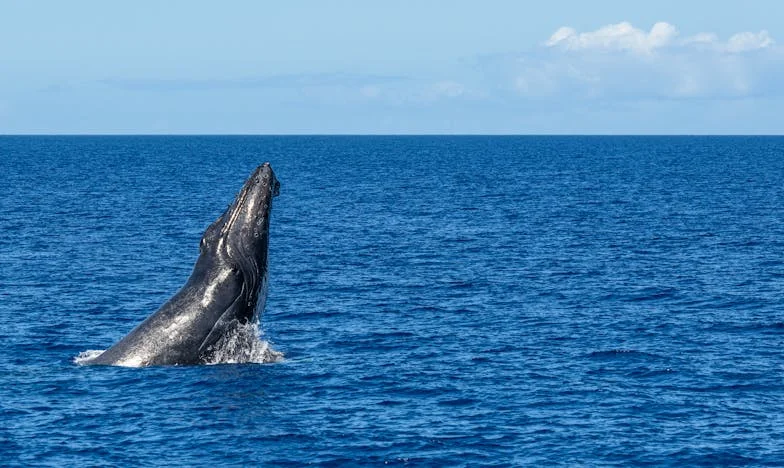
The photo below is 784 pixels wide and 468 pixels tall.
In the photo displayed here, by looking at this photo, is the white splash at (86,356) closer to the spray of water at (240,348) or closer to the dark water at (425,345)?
the spray of water at (240,348)

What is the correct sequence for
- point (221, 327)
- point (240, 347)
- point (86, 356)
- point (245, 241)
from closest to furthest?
1. point (245, 241)
2. point (221, 327)
3. point (240, 347)
4. point (86, 356)

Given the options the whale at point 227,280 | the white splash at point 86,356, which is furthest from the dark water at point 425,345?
the whale at point 227,280

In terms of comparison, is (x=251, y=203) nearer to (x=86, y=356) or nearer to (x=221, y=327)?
(x=221, y=327)

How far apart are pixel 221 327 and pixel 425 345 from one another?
1265 centimetres

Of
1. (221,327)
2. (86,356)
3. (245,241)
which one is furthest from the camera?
(86,356)

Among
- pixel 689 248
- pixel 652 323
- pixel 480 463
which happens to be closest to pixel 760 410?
pixel 480 463

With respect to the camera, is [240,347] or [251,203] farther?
[240,347]

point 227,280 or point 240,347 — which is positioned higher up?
point 227,280

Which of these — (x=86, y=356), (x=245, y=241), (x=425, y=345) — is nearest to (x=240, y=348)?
(x=245, y=241)

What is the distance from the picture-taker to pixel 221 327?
35.8 m

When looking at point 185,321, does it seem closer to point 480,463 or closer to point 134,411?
point 134,411

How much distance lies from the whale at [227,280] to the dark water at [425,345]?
1782mm

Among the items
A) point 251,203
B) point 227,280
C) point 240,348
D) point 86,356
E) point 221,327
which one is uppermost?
point 251,203

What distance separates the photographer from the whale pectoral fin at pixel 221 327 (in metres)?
35.4
